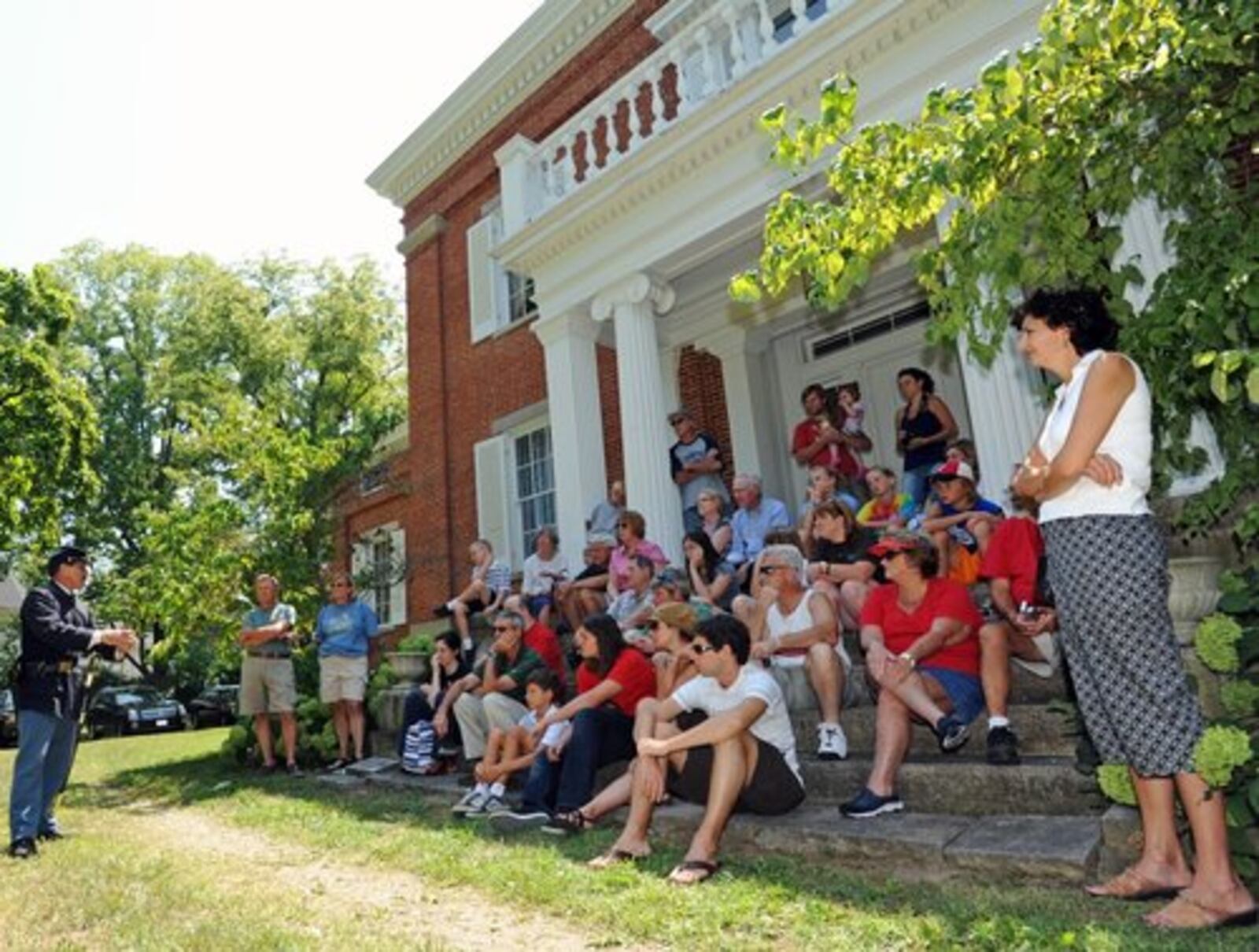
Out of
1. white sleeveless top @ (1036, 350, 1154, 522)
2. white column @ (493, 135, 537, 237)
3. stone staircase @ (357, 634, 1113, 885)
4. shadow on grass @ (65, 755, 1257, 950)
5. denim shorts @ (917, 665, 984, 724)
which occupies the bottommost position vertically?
shadow on grass @ (65, 755, 1257, 950)

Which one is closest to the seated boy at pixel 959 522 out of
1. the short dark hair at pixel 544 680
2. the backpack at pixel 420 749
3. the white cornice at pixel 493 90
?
the short dark hair at pixel 544 680

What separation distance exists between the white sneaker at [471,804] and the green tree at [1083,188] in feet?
13.3

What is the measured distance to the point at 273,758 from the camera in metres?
9.19

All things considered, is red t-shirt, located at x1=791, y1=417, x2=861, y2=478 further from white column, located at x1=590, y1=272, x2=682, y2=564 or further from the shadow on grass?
the shadow on grass

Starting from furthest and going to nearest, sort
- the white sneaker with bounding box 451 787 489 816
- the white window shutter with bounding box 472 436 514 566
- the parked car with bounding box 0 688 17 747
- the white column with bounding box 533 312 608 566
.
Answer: the parked car with bounding box 0 688 17 747 < the white window shutter with bounding box 472 436 514 566 < the white column with bounding box 533 312 608 566 < the white sneaker with bounding box 451 787 489 816

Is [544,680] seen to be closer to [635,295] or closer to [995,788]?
[995,788]

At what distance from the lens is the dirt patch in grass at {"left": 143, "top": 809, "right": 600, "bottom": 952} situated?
11.7 ft

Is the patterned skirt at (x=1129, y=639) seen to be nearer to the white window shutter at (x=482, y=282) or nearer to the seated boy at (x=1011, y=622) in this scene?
the seated boy at (x=1011, y=622)

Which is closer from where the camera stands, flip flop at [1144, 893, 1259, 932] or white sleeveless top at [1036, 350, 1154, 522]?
flip flop at [1144, 893, 1259, 932]

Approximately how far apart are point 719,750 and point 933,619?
1.36 meters

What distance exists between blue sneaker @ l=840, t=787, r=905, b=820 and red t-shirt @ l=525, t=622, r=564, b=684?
3448 mm

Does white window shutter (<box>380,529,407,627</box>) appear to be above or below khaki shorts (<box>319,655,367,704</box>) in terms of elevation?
above

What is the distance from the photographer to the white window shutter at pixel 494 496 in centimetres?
1276

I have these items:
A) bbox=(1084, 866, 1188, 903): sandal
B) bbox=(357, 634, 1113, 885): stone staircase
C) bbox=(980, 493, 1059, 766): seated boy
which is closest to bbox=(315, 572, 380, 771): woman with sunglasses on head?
bbox=(357, 634, 1113, 885): stone staircase
